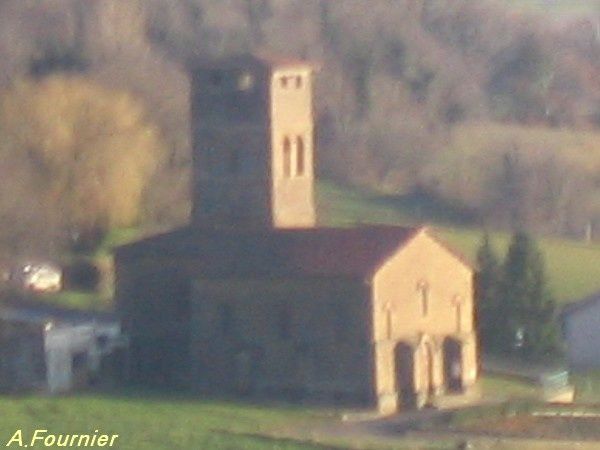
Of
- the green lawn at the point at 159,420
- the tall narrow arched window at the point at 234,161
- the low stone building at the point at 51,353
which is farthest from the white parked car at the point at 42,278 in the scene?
the green lawn at the point at 159,420

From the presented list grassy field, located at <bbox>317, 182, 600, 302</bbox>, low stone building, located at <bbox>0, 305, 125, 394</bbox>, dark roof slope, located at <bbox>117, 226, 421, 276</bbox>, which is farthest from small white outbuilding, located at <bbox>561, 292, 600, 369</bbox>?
low stone building, located at <bbox>0, 305, 125, 394</bbox>

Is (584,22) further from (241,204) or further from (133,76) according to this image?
(241,204)

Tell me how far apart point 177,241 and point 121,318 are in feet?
6.17

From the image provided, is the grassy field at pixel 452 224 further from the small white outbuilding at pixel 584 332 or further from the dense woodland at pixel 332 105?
the small white outbuilding at pixel 584 332

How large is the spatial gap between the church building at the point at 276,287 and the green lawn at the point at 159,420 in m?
1.58

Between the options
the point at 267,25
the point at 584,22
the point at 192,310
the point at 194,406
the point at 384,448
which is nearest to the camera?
the point at 384,448

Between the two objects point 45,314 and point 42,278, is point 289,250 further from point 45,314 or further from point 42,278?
point 42,278

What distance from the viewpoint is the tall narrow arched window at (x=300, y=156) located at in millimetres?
52125

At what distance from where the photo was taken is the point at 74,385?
1901 inches

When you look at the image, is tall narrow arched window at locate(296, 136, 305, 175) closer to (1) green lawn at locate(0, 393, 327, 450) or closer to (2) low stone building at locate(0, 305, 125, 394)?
(2) low stone building at locate(0, 305, 125, 394)

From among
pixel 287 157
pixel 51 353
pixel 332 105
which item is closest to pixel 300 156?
pixel 287 157

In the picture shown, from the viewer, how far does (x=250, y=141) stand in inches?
2030

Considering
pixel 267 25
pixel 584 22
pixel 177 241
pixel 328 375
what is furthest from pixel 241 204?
pixel 584 22

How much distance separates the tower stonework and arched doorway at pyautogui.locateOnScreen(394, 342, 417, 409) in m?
4.04
